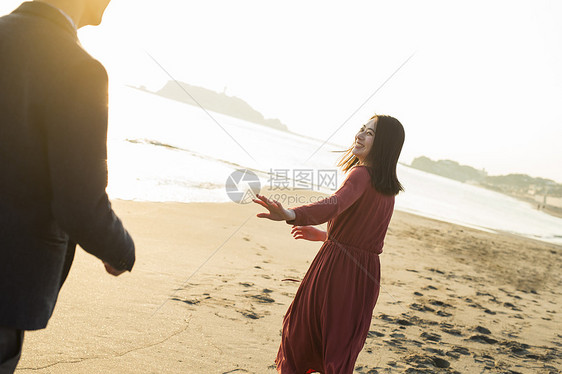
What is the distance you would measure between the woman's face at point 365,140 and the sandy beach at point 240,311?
5.59 ft

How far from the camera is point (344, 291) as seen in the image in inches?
97.4

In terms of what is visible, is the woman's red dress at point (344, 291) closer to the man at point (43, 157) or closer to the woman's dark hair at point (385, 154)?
the woman's dark hair at point (385, 154)

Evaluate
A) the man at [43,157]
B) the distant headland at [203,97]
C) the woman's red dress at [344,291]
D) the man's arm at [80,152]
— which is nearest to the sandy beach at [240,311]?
the woman's red dress at [344,291]

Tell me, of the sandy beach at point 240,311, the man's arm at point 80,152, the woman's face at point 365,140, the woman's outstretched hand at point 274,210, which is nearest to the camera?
the man's arm at point 80,152

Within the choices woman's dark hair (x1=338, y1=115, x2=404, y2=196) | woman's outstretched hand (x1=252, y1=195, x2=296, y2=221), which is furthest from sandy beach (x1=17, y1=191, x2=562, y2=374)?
woman's dark hair (x1=338, y1=115, x2=404, y2=196)

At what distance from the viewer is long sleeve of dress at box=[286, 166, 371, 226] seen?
2.17 m

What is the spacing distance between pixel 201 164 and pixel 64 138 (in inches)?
666

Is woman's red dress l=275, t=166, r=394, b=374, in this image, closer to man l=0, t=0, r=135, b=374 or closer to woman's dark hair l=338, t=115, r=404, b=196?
woman's dark hair l=338, t=115, r=404, b=196

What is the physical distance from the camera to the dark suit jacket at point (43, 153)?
107 cm

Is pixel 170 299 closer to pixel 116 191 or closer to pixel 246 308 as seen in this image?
pixel 246 308

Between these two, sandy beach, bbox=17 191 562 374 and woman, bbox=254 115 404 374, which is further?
sandy beach, bbox=17 191 562 374

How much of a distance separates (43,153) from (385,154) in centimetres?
188

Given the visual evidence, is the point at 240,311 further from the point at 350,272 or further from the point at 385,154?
the point at 385,154

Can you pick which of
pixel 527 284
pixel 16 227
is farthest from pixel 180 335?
pixel 527 284
